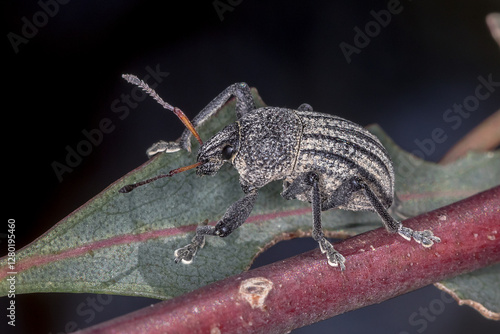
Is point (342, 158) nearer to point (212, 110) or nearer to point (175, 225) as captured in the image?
point (212, 110)

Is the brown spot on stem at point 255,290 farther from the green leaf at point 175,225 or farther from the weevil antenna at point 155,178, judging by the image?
the weevil antenna at point 155,178

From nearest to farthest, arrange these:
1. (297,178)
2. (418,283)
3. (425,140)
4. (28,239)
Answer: (418,283) < (297,178) < (28,239) < (425,140)

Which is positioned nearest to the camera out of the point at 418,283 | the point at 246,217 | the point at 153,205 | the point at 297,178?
the point at 418,283

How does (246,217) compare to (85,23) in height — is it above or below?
below

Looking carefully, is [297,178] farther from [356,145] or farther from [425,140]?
[425,140]

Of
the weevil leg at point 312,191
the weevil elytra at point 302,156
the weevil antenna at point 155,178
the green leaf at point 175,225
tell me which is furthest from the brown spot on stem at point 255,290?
the weevil elytra at point 302,156

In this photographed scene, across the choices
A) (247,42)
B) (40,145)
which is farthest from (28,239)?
(247,42)
